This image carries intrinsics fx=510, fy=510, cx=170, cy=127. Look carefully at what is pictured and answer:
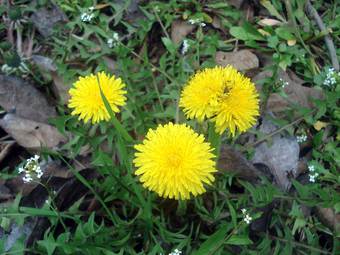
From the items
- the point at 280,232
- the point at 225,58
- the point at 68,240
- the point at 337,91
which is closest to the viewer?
the point at 68,240

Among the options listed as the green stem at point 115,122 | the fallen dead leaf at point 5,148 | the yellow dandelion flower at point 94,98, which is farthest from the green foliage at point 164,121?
the fallen dead leaf at point 5,148

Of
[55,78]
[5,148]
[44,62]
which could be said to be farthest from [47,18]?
[5,148]

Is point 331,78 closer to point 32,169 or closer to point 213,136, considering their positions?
point 213,136

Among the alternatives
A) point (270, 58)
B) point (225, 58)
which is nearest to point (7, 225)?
point (225, 58)

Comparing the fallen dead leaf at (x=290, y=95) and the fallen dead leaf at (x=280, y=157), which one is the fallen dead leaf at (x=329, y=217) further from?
the fallen dead leaf at (x=290, y=95)

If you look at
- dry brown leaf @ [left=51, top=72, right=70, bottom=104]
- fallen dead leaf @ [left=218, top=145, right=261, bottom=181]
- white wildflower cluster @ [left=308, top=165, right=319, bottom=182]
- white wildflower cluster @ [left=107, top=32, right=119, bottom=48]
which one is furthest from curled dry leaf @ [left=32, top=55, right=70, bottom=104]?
white wildflower cluster @ [left=308, top=165, right=319, bottom=182]

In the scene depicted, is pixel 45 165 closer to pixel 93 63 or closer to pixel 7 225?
pixel 7 225
